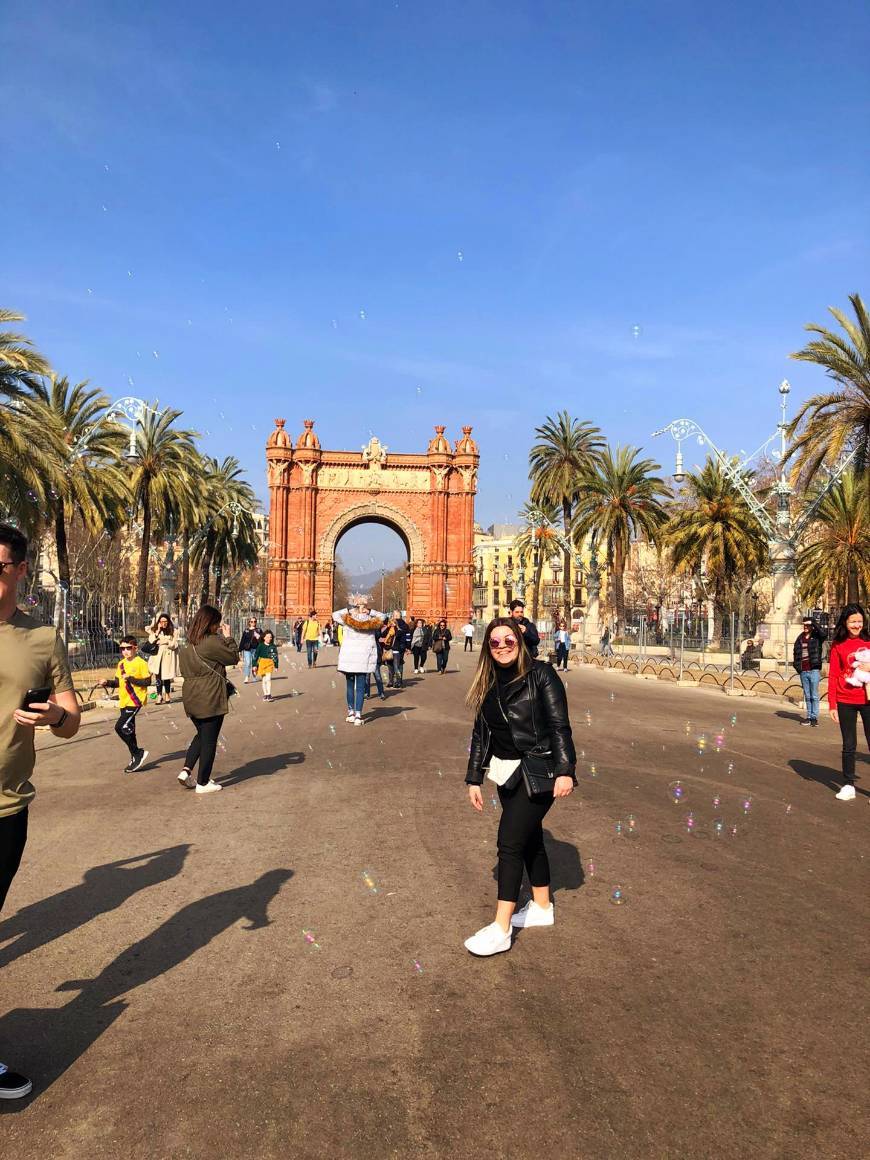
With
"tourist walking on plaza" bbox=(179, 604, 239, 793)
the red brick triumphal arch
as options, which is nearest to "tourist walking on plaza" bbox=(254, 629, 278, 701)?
"tourist walking on plaza" bbox=(179, 604, 239, 793)

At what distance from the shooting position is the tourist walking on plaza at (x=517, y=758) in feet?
13.4

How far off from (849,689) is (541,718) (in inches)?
194

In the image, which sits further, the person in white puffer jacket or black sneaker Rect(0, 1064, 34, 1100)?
the person in white puffer jacket

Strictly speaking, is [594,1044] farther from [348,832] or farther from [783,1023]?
[348,832]

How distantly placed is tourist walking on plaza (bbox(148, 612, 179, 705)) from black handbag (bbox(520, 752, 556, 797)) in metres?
11.7

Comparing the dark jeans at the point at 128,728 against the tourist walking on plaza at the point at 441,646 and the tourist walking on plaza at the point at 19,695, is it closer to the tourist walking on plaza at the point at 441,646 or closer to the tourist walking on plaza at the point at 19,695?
the tourist walking on plaza at the point at 19,695

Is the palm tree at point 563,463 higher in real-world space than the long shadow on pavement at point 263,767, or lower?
higher

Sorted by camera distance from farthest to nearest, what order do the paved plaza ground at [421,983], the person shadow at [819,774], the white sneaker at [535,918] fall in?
the person shadow at [819,774] < the white sneaker at [535,918] < the paved plaza ground at [421,983]

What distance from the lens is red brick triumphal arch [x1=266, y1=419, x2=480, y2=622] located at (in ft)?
192

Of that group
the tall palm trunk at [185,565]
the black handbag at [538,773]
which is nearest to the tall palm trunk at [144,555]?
the tall palm trunk at [185,565]

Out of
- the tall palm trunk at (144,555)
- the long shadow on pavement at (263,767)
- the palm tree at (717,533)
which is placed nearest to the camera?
the long shadow on pavement at (263,767)

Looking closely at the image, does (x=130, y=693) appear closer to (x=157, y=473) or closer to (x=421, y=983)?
(x=421, y=983)

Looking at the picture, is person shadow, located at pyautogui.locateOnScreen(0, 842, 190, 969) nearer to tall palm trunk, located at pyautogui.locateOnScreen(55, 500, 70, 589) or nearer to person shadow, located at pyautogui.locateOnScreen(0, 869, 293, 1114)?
person shadow, located at pyautogui.locateOnScreen(0, 869, 293, 1114)

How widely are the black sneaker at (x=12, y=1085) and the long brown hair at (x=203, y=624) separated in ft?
16.7
